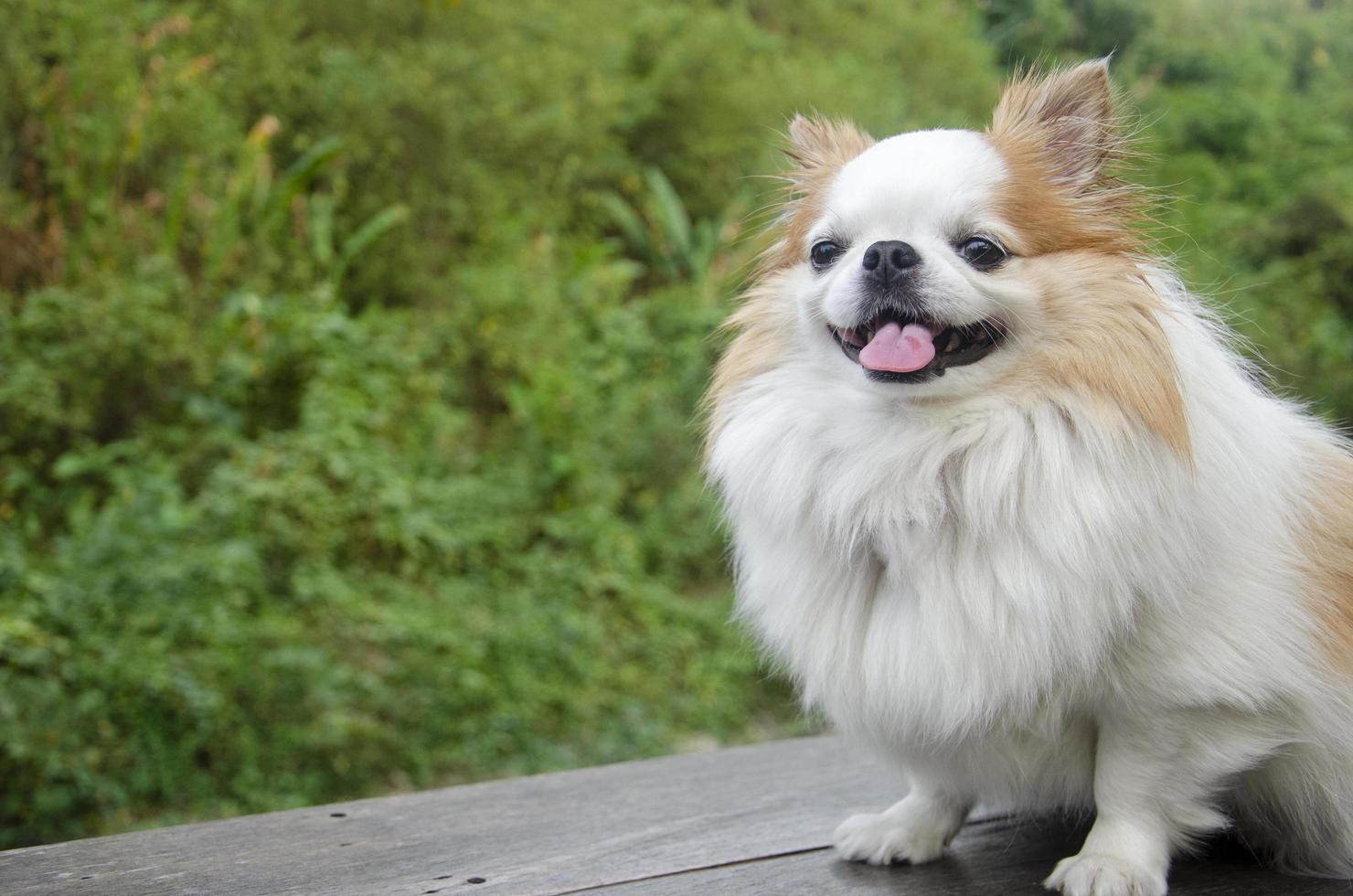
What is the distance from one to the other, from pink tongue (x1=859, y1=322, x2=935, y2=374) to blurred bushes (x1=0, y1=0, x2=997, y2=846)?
10.2 feet

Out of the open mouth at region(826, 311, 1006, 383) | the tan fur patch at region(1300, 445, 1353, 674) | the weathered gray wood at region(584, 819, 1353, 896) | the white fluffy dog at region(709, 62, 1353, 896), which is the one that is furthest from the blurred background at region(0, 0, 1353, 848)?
the weathered gray wood at region(584, 819, 1353, 896)

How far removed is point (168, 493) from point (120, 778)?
45.1 inches

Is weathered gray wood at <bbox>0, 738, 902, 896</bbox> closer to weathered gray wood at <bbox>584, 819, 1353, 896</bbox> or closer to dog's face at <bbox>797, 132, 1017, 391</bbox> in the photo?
weathered gray wood at <bbox>584, 819, 1353, 896</bbox>

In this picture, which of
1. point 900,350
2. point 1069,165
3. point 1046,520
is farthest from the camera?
point 1069,165

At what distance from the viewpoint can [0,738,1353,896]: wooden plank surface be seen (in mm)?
1687

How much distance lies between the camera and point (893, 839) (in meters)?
1.85

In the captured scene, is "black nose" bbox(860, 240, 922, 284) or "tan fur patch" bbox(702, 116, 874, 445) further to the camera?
"tan fur patch" bbox(702, 116, 874, 445)

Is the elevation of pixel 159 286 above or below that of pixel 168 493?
above

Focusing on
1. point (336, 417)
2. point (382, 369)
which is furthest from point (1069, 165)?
point (382, 369)

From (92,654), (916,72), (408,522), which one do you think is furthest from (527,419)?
(916,72)

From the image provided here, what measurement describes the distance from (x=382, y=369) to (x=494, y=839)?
388 cm

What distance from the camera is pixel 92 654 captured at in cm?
395

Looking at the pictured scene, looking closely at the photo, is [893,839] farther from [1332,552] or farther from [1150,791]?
[1332,552]

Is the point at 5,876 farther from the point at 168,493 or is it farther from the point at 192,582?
the point at 168,493
